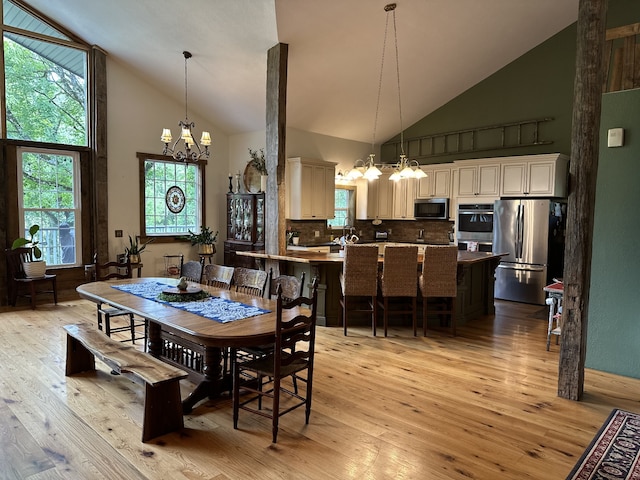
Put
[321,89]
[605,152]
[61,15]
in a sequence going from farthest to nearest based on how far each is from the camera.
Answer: [321,89] → [61,15] → [605,152]

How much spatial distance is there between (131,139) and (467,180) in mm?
5685

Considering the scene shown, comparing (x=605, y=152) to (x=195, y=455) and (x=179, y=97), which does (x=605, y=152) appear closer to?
(x=195, y=455)

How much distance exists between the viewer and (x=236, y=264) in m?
7.53

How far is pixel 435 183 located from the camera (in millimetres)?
7773

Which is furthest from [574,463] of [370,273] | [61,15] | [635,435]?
[61,15]

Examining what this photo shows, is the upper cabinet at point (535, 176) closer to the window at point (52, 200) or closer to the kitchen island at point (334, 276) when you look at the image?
the kitchen island at point (334, 276)

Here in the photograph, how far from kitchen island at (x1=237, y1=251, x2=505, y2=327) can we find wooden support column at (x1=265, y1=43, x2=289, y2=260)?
272mm

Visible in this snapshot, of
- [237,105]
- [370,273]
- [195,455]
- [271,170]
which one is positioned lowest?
[195,455]

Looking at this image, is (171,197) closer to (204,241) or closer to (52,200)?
(204,241)

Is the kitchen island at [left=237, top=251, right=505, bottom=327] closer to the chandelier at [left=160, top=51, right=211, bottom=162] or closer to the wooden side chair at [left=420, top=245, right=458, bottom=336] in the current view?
the wooden side chair at [left=420, top=245, right=458, bottom=336]

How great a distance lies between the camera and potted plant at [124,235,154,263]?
6785 mm

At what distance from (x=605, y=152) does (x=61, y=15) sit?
7074mm

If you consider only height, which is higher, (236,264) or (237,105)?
(237,105)

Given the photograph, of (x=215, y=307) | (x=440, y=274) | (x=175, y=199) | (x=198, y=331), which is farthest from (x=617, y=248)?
(x=175, y=199)
